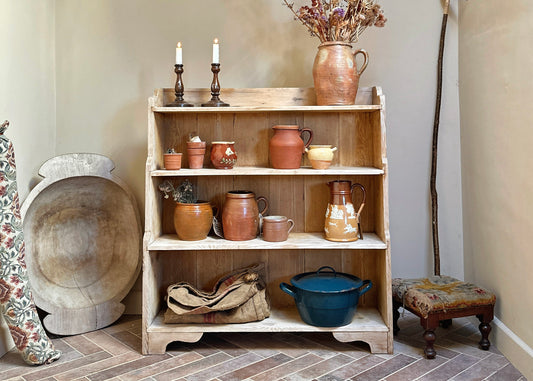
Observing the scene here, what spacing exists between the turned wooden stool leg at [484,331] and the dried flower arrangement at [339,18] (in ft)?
5.03

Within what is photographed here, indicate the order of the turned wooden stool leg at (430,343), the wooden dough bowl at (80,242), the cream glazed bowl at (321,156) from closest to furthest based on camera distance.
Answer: the turned wooden stool leg at (430,343), the cream glazed bowl at (321,156), the wooden dough bowl at (80,242)

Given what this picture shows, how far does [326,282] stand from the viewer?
2391 mm

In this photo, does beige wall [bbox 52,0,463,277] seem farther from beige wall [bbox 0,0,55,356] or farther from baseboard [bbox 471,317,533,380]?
baseboard [bbox 471,317,533,380]

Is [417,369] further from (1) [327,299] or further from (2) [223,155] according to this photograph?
(2) [223,155]

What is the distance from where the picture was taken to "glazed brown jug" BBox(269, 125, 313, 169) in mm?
2430

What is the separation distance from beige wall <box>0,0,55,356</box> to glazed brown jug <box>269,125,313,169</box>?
1302 mm

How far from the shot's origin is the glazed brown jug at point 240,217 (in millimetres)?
2434

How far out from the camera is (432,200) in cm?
275

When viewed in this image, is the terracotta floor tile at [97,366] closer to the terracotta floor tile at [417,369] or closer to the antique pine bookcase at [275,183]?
the antique pine bookcase at [275,183]

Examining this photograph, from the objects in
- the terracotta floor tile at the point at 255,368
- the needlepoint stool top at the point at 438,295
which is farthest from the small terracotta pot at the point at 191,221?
the needlepoint stool top at the point at 438,295

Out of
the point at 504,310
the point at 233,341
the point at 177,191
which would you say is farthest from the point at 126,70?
the point at 504,310

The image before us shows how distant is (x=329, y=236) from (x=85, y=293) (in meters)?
1.40

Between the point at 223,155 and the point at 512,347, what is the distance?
1625mm

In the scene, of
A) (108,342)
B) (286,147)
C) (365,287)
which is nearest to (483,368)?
(365,287)
